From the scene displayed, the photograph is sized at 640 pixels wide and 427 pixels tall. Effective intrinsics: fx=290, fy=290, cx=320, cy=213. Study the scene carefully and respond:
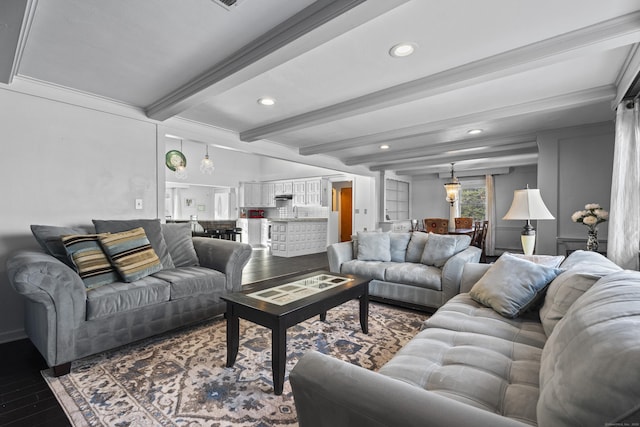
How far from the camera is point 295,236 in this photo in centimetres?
758

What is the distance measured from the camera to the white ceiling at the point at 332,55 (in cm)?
178

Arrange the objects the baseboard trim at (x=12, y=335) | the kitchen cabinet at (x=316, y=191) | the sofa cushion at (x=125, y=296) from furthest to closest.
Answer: the kitchen cabinet at (x=316, y=191)
the baseboard trim at (x=12, y=335)
the sofa cushion at (x=125, y=296)

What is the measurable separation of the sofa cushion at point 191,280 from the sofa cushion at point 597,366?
2.64 m

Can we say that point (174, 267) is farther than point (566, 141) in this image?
No

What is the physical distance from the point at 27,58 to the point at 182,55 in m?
1.29

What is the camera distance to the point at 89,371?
206 centimetres

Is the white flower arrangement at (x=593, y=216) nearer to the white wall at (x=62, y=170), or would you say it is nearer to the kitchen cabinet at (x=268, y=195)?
the white wall at (x=62, y=170)

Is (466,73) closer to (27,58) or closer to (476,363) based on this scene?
(476,363)

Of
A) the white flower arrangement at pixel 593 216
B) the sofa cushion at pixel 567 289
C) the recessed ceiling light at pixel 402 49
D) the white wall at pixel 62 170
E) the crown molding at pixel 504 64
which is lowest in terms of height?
the sofa cushion at pixel 567 289

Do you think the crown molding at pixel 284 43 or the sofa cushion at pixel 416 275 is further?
the sofa cushion at pixel 416 275

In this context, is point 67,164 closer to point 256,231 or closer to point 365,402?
point 365,402

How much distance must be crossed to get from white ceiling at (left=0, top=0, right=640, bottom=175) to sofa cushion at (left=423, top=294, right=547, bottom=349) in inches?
72.9

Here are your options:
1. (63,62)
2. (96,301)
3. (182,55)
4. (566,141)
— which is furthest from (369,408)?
(566,141)

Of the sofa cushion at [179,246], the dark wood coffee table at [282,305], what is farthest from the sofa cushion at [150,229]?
the dark wood coffee table at [282,305]
